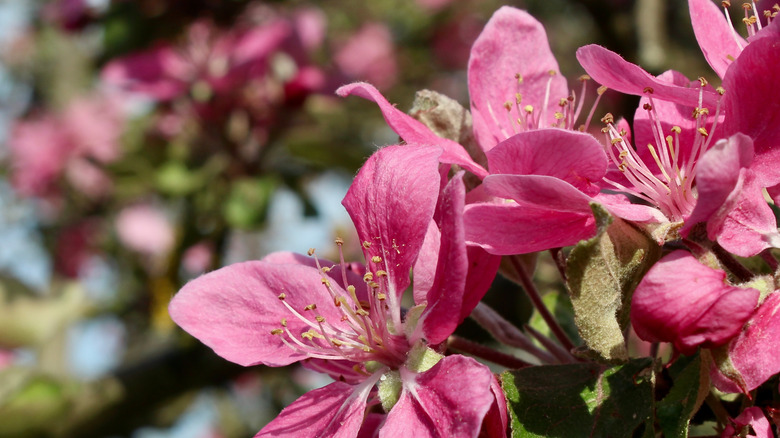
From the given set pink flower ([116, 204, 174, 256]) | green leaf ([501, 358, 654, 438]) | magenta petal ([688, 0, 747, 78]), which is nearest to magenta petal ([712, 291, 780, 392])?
green leaf ([501, 358, 654, 438])

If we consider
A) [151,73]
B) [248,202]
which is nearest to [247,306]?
[248,202]

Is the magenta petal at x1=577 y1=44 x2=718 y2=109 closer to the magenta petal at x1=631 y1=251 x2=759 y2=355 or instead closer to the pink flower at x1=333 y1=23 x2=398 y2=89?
the magenta petal at x1=631 y1=251 x2=759 y2=355

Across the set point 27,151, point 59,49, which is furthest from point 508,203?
point 59,49

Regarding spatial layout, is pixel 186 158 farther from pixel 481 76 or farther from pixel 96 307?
pixel 481 76

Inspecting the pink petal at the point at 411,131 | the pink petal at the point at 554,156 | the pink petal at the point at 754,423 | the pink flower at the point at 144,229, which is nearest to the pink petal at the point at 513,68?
the pink petal at the point at 411,131

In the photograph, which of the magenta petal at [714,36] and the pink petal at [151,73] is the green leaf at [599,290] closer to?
the magenta petal at [714,36]

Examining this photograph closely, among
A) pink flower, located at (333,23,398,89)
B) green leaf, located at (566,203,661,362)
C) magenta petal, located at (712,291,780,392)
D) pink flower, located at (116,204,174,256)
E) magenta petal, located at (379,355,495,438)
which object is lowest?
pink flower, located at (116,204,174,256)

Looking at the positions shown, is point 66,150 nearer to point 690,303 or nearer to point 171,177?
point 171,177
